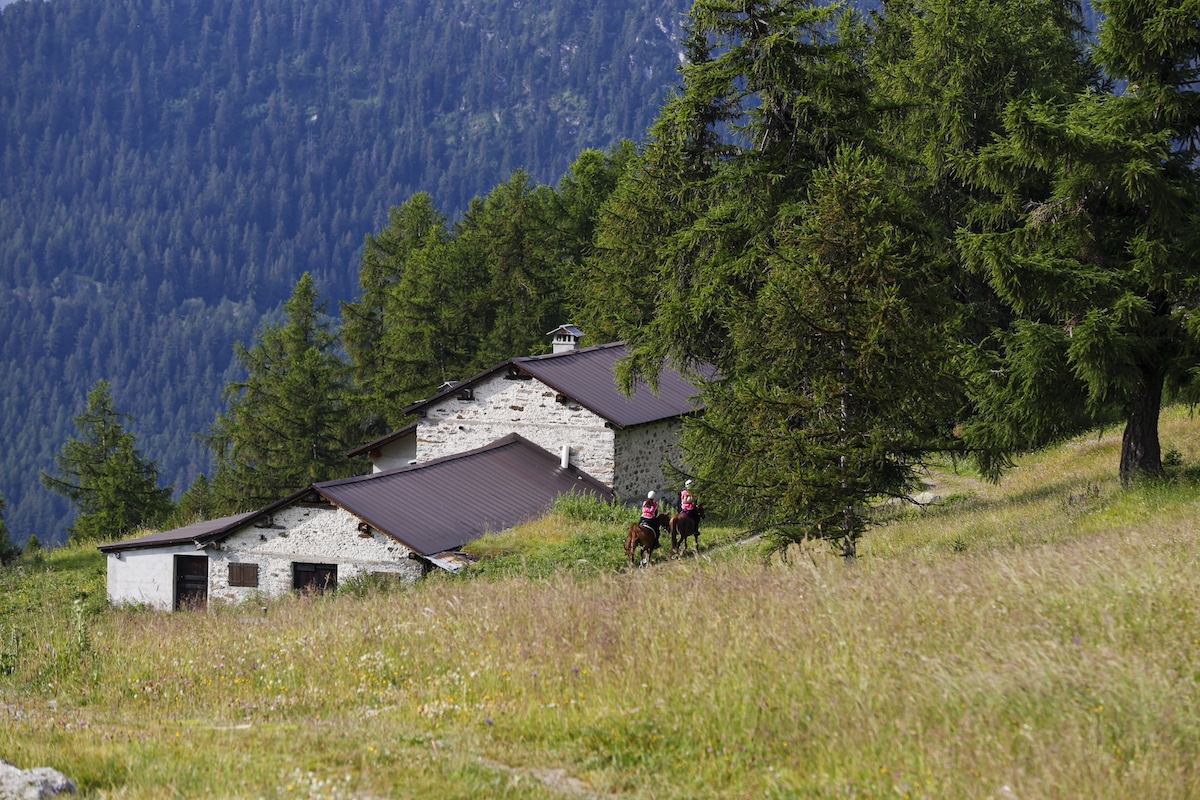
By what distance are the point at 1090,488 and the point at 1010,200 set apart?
5.40 metres

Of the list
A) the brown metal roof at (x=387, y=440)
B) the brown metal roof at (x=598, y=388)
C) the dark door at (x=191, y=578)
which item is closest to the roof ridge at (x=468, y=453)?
the brown metal roof at (x=598, y=388)

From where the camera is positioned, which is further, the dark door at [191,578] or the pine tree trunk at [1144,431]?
the dark door at [191,578]

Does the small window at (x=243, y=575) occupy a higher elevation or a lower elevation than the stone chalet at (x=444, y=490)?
lower

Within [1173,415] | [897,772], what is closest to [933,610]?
[897,772]

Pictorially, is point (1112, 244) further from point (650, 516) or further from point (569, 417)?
point (569, 417)

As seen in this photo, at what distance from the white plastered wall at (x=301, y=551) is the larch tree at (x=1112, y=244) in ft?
45.2

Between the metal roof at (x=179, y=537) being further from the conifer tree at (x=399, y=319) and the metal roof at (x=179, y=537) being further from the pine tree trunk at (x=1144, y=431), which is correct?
the conifer tree at (x=399, y=319)

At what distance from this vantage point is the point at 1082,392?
18359mm

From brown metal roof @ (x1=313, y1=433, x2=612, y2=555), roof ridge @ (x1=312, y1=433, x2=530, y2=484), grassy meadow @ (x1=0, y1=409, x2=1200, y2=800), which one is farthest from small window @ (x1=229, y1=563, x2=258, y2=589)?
grassy meadow @ (x1=0, y1=409, x2=1200, y2=800)

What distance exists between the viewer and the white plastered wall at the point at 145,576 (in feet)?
92.5

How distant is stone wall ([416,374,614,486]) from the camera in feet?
107

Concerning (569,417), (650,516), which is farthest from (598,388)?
(650,516)

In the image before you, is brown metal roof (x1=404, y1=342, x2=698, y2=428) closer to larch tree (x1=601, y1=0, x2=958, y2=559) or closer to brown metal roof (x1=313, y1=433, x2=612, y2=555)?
brown metal roof (x1=313, y1=433, x2=612, y2=555)

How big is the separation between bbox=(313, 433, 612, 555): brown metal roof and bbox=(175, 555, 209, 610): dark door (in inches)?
158
